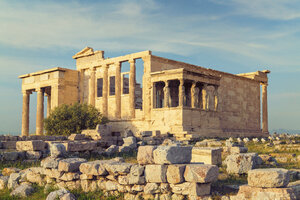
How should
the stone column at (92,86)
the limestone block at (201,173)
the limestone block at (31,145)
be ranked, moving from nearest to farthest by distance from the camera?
the limestone block at (201,173)
the limestone block at (31,145)
the stone column at (92,86)

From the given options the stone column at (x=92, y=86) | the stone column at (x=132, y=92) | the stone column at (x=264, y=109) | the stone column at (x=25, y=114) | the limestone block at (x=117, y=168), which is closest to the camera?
the limestone block at (x=117, y=168)

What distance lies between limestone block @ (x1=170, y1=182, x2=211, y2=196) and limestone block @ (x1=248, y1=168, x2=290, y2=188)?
100 centimetres

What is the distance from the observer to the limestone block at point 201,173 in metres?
6.49

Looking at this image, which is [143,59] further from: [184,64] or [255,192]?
[255,192]

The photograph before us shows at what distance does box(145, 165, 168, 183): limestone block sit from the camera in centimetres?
694

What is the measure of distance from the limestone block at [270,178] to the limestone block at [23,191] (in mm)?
5416

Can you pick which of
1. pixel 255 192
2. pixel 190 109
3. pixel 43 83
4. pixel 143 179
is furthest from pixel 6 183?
pixel 43 83

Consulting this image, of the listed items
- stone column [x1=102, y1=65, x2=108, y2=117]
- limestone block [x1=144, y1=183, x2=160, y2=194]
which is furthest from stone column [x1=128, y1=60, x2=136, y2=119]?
limestone block [x1=144, y1=183, x2=160, y2=194]

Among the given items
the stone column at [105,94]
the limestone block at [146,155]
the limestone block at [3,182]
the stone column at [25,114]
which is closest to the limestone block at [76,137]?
the limestone block at [3,182]

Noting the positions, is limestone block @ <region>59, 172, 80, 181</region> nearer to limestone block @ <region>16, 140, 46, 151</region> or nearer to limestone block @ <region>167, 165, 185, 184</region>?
limestone block @ <region>167, 165, 185, 184</region>

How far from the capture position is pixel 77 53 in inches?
1316

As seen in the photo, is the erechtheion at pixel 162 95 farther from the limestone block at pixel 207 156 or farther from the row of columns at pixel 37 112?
the limestone block at pixel 207 156

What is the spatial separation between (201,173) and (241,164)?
8.18 ft

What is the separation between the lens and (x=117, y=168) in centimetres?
771
